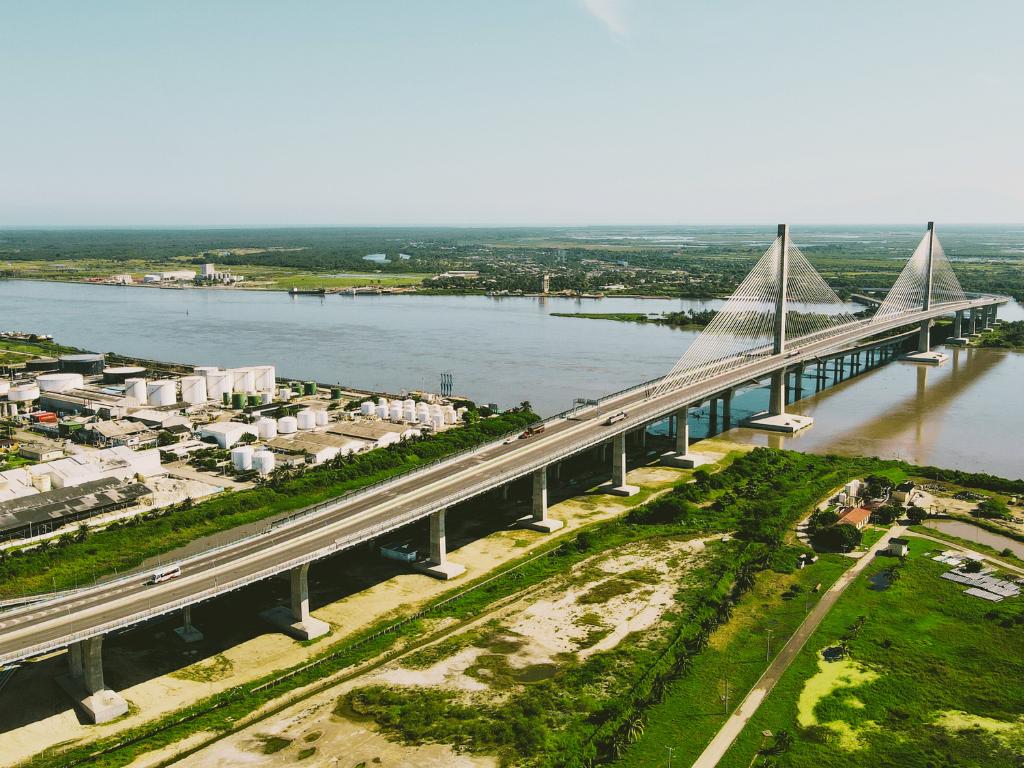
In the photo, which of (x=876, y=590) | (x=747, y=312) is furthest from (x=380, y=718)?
(x=747, y=312)

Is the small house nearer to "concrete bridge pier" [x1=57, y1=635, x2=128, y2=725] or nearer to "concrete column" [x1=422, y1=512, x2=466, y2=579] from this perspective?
"concrete column" [x1=422, y1=512, x2=466, y2=579]

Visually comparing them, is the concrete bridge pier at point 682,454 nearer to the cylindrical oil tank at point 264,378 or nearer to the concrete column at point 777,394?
the concrete column at point 777,394

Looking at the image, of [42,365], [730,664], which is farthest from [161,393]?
[730,664]

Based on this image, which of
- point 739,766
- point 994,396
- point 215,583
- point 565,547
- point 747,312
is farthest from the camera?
point 747,312

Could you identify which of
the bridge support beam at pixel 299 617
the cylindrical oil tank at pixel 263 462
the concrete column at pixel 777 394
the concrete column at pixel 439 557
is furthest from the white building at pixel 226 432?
the concrete column at pixel 777 394

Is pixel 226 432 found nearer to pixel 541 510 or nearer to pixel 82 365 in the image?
pixel 541 510

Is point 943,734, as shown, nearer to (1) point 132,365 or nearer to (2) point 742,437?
(2) point 742,437

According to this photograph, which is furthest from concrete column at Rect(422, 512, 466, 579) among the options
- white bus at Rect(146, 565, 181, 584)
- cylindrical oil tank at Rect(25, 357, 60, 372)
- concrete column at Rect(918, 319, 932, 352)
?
concrete column at Rect(918, 319, 932, 352)
